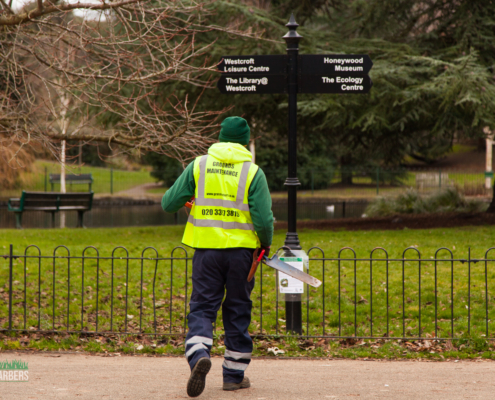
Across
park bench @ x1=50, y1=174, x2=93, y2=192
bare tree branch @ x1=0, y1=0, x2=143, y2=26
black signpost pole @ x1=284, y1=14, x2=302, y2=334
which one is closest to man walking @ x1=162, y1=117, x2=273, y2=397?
black signpost pole @ x1=284, y1=14, x2=302, y2=334

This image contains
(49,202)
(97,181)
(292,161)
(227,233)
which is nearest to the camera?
(227,233)

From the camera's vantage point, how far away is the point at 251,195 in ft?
13.3

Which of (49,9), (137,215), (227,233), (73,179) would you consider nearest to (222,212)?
(227,233)

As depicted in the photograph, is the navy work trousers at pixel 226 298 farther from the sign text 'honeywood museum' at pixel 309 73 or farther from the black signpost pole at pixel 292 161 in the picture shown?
the sign text 'honeywood museum' at pixel 309 73

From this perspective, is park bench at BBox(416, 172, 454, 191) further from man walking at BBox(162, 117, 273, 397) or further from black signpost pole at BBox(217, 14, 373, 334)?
man walking at BBox(162, 117, 273, 397)

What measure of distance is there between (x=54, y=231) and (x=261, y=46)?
645cm

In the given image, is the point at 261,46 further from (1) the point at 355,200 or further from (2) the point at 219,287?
(1) the point at 355,200

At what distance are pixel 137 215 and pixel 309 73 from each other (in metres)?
20.5

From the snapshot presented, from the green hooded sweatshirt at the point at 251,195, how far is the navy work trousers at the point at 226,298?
216mm

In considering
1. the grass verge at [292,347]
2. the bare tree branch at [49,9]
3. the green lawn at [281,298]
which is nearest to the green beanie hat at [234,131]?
the green lawn at [281,298]

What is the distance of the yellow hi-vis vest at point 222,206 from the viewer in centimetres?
404

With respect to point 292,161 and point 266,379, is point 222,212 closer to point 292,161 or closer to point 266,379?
point 266,379

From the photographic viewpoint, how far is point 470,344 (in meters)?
5.42

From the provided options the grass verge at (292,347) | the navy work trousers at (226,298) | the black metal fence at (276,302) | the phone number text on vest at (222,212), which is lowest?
the grass verge at (292,347)
